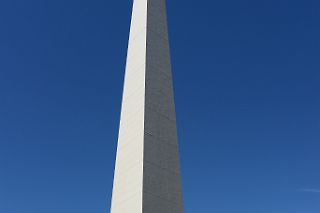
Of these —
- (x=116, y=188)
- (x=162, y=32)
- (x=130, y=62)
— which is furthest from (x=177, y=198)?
(x=162, y=32)

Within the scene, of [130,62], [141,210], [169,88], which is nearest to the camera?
[141,210]

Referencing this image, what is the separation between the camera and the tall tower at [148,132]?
45.0 feet

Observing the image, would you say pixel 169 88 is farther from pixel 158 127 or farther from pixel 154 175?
pixel 154 175

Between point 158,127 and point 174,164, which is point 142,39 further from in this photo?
point 174,164

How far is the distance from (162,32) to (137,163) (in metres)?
7.72

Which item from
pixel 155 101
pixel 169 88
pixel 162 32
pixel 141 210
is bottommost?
pixel 141 210

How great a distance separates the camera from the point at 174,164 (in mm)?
15164

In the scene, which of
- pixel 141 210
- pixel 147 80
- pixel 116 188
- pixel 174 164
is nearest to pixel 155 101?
pixel 147 80

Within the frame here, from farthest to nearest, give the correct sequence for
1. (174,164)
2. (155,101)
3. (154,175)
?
(155,101), (174,164), (154,175)

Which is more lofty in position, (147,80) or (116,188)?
(147,80)

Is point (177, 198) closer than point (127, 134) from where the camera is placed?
Yes

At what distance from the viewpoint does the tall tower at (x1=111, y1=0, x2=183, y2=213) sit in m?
13.7

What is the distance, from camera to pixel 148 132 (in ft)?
48.7

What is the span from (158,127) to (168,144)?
2.51ft
